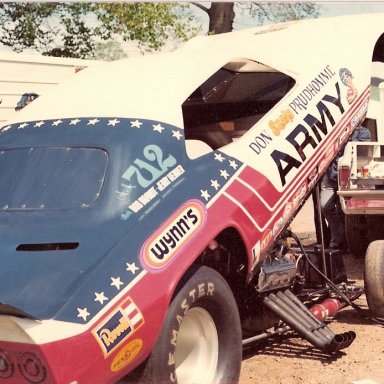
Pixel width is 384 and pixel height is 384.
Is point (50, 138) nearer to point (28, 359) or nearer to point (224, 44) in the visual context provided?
point (28, 359)

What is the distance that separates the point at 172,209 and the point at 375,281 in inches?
108

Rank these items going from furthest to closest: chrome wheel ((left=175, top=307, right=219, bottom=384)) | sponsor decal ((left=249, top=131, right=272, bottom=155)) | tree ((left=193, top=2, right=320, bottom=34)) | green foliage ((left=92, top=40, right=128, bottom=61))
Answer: green foliage ((left=92, top=40, right=128, bottom=61)) < tree ((left=193, top=2, right=320, bottom=34)) < sponsor decal ((left=249, top=131, right=272, bottom=155)) < chrome wheel ((left=175, top=307, right=219, bottom=384))

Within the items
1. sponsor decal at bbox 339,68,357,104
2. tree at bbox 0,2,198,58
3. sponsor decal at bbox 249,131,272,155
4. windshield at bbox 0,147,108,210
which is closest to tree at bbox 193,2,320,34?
tree at bbox 0,2,198,58

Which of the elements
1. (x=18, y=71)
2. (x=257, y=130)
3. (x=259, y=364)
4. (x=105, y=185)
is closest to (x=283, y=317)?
(x=259, y=364)

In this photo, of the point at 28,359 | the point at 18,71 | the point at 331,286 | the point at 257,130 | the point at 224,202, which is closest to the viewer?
the point at 28,359

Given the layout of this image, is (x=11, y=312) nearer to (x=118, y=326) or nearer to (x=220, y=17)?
(x=118, y=326)

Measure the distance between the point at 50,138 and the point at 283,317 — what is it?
6.66 ft

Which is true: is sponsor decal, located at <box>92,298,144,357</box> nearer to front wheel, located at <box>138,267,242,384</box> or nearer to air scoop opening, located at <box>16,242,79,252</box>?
front wheel, located at <box>138,267,242,384</box>

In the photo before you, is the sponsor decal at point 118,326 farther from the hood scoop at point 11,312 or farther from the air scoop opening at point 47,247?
A: the air scoop opening at point 47,247

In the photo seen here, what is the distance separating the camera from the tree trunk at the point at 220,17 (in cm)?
1662

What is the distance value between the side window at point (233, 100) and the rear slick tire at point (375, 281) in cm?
152

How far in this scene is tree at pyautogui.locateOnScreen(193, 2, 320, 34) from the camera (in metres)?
14.3

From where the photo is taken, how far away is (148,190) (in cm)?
468

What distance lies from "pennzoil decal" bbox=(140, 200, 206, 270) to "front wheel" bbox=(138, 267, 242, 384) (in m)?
0.23
